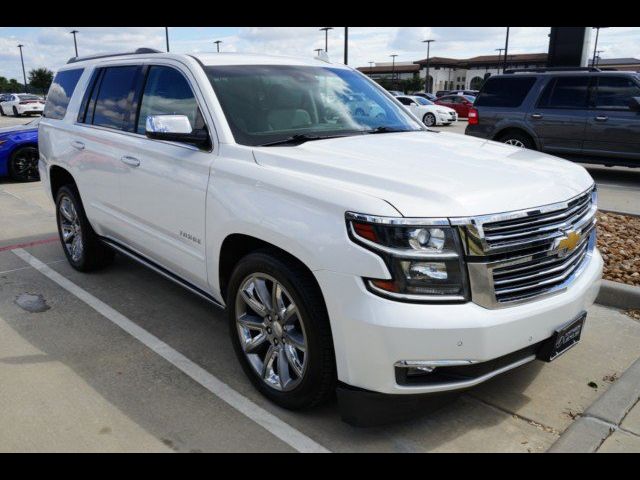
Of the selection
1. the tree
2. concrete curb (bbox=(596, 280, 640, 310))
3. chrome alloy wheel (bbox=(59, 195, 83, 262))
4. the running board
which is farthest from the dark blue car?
the tree

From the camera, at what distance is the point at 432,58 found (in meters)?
99.8

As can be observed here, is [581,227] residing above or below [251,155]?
below

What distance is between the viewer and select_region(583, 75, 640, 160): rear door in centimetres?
983

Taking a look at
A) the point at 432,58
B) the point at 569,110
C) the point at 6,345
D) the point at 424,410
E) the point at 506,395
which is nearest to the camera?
the point at 424,410

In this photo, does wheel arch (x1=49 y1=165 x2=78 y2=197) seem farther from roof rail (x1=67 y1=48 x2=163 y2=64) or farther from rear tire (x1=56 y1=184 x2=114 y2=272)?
roof rail (x1=67 y1=48 x2=163 y2=64)

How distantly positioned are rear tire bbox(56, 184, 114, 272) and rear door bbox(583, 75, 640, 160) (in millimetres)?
8460

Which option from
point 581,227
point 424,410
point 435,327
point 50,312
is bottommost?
point 50,312

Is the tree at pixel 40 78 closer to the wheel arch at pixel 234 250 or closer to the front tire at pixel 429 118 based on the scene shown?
the front tire at pixel 429 118

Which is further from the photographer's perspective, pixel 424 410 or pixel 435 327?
pixel 424 410

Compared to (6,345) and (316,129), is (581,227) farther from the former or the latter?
(6,345)

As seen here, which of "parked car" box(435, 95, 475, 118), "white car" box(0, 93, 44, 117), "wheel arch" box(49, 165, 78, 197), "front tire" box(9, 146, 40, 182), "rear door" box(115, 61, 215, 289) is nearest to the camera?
"rear door" box(115, 61, 215, 289)

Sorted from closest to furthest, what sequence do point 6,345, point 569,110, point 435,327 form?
point 435,327
point 6,345
point 569,110

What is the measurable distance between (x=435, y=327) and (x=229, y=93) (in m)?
2.07

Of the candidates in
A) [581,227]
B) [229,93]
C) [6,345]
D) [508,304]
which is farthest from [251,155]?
[6,345]
